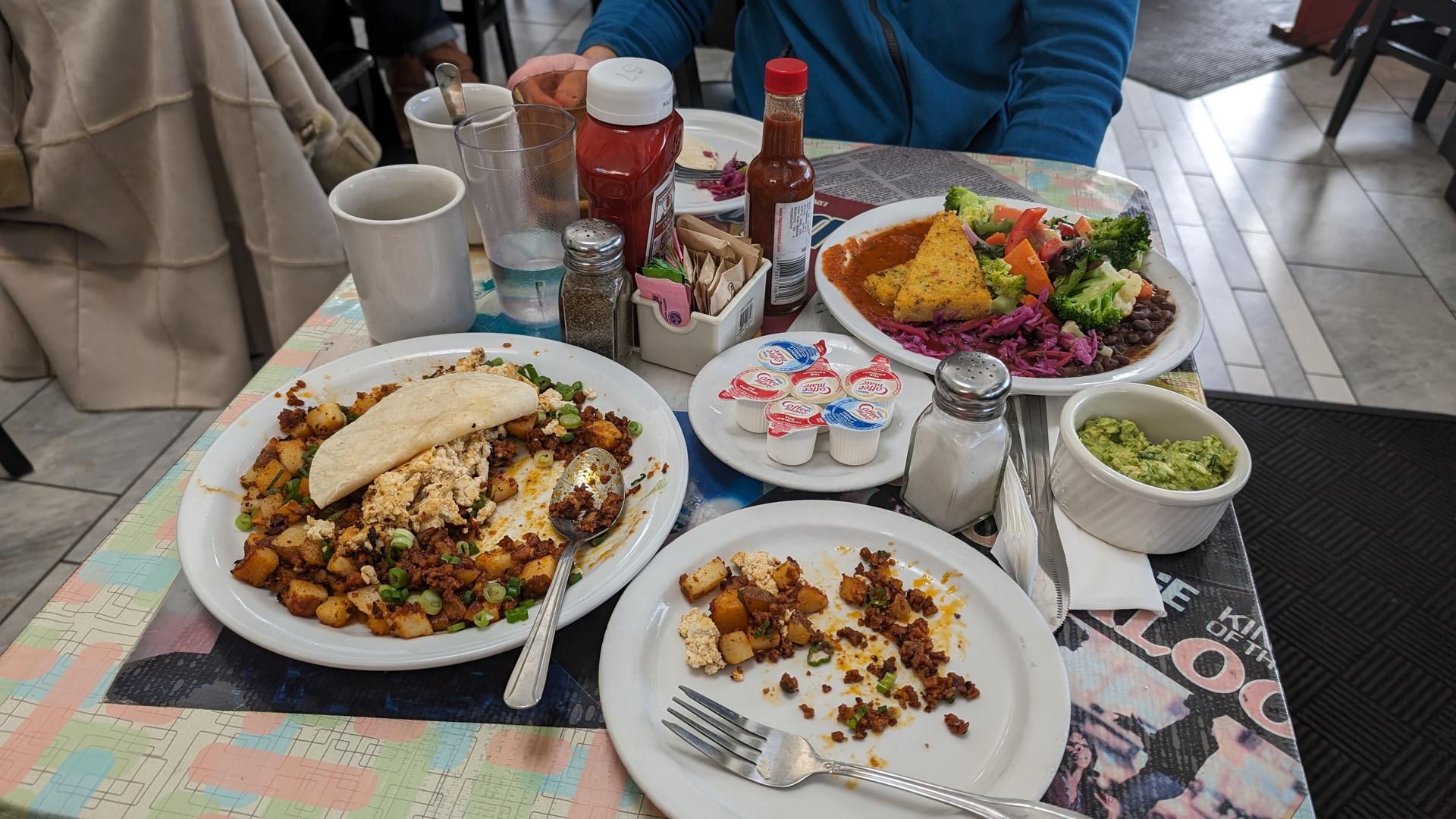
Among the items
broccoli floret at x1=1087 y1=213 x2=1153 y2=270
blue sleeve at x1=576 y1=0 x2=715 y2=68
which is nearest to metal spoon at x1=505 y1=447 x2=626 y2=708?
broccoli floret at x1=1087 y1=213 x2=1153 y2=270

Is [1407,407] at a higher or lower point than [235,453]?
lower

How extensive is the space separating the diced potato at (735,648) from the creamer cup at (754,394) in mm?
314

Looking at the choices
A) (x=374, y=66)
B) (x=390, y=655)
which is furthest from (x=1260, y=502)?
(x=374, y=66)

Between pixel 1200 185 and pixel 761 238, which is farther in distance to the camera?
pixel 1200 185

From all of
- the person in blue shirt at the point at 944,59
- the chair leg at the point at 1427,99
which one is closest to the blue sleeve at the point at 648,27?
the person in blue shirt at the point at 944,59

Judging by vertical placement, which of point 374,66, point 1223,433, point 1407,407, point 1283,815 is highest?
point 1223,433

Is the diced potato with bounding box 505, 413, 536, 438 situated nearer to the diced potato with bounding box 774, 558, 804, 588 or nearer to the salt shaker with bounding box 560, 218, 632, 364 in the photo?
the salt shaker with bounding box 560, 218, 632, 364

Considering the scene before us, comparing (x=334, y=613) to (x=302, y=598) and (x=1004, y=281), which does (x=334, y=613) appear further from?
(x=1004, y=281)

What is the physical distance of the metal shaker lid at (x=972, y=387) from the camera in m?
0.98

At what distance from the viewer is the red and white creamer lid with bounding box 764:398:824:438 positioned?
1103 millimetres

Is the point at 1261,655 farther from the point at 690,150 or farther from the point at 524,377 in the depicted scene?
the point at 690,150

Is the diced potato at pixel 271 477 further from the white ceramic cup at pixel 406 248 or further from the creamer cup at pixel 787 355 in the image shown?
the creamer cup at pixel 787 355

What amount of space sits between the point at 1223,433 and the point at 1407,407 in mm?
2441

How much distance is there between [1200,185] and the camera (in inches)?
167
